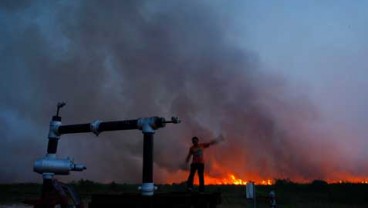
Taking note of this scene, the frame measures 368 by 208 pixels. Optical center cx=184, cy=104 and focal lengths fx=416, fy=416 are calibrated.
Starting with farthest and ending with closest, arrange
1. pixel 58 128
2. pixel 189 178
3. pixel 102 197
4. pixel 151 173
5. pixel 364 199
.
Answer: pixel 364 199, pixel 189 178, pixel 58 128, pixel 102 197, pixel 151 173

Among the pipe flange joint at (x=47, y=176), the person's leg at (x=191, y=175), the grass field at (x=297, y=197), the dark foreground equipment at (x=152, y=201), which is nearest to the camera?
the dark foreground equipment at (x=152, y=201)

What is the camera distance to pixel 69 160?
12.5 meters

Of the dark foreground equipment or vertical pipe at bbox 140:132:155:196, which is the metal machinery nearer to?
vertical pipe at bbox 140:132:155:196

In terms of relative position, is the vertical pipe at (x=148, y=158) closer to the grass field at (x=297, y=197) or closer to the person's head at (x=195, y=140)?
the person's head at (x=195, y=140)

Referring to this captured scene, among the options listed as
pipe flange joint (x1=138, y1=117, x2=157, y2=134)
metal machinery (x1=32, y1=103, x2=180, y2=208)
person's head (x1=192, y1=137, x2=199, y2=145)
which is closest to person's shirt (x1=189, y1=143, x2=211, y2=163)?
person's head (x1=192, y1=137, x2=199, y2=145)

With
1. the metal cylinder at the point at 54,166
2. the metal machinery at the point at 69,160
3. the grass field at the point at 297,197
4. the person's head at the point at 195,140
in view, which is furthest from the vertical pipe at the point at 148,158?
the grass field at the point at 297,197

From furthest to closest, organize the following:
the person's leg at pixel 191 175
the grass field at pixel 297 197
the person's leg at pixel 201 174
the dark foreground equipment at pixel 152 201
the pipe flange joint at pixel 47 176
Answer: the grass field at pixel 297 197 < the person's leg at pixel 191 175 < the person's leg at pixel 201 174 < the pipe flange joint at pixel 47 176 < the dark foreground equipment at pixel 152 201

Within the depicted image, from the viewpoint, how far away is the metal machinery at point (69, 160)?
11156mm

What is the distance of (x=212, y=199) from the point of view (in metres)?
13.6

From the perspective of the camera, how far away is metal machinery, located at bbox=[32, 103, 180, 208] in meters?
11.2

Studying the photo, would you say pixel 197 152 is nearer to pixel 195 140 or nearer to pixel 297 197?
pixel 195 140

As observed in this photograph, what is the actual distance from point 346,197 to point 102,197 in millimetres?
53496

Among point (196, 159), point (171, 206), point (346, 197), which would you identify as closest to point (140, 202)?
point (171, 206)

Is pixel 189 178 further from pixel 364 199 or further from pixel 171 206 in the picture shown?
pixel 364 199
